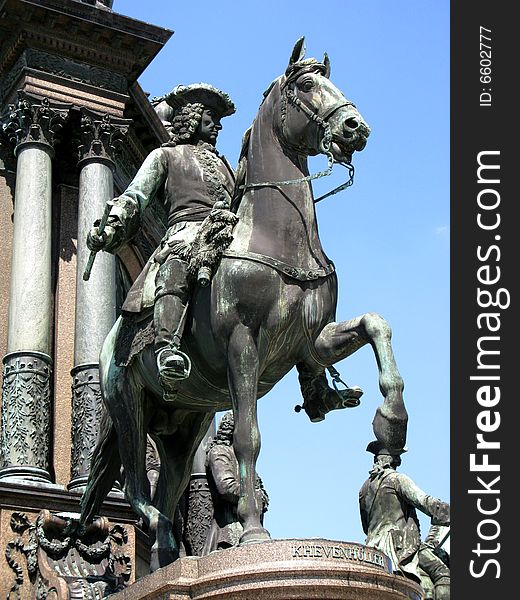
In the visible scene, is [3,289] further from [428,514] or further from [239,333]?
[239,333]

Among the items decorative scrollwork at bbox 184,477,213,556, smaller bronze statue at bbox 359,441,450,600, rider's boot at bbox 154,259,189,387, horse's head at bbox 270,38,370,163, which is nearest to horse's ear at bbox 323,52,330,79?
horse's head at bbox 270,38,370,163

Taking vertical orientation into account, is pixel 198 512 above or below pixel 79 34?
below

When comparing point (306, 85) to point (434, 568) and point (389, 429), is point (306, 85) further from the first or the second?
point (434, 568)

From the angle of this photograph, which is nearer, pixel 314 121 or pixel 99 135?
pixel 314 121

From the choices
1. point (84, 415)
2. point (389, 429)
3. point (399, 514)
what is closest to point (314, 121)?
point (389, 429)

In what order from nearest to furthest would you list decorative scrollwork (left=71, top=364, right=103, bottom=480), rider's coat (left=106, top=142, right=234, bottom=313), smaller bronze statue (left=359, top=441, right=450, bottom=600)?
1. rider's coat (left=106, top=142, right=234, bottom=313)
2. smaller bronze statue (left=359, top=441, right=450, bottom=600)
3. decorative scrollwork (left=71, top=364, right=103, bottom=480)

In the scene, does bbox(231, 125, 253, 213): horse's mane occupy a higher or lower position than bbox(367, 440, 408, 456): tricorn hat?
higher

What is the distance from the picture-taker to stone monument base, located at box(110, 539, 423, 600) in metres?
8.40

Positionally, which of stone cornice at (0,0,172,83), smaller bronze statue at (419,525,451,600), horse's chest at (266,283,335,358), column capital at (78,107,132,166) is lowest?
A: smaller bronze statue at (419,525,451,600)

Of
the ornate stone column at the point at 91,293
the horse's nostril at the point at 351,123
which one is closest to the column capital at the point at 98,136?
the ornate stone column at the point at 91,293

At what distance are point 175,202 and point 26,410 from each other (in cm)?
653

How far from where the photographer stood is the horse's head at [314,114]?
31.9ft

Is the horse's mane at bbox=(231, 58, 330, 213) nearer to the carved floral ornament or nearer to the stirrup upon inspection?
the stirrup

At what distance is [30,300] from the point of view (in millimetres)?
17203
